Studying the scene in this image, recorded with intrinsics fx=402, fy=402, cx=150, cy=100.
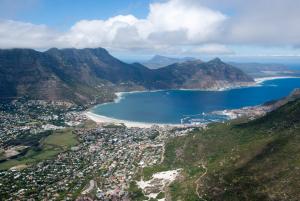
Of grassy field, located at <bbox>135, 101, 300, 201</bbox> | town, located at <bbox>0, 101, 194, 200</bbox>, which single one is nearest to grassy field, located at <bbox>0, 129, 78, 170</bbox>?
town, located at <bbox>0, 101, 194, 200</bbox>

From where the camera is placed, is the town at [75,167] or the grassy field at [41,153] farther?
the grassy field at [41,153]

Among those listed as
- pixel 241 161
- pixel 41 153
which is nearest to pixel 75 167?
pixel 41 153

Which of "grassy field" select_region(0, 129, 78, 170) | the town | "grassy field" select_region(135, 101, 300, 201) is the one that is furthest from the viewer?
"grassy field" select_region(0, 129, 78, 170)

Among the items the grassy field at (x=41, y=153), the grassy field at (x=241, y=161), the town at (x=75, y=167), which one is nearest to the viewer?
the grassy field at (x=241, y=161)

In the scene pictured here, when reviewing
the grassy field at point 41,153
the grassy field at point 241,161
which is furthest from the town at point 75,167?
the grassy field at point 241,161

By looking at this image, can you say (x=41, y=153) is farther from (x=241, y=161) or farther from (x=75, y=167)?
(x=241, y=161)

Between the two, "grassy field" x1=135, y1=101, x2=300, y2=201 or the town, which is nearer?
"grassy field" x1=135, y1=101, x2=300, y2=201

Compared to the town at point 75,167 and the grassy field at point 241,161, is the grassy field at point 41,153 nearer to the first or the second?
the town at point 75,167

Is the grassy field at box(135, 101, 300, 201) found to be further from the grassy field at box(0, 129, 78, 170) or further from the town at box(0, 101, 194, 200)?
the grassy field at box(0, 129, 78, 170)

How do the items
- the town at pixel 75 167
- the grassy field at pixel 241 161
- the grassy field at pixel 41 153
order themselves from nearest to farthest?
the grassy field at pixel 241 161
the town at pixel 75 167
the grassy field at pixel 41 153
